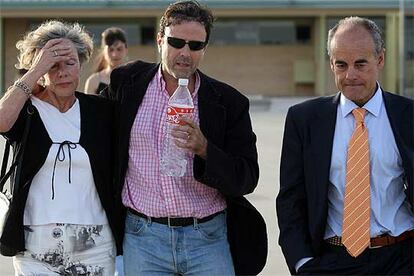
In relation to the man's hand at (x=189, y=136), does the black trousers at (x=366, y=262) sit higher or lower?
lower

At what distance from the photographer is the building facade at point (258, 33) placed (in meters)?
37.8

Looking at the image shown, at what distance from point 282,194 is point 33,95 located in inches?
56.6

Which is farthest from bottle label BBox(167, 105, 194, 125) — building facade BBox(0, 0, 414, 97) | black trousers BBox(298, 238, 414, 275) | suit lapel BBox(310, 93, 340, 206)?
building facade BBox(0, 0, 414, 97)

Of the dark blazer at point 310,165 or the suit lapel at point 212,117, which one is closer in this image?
the dark blazer at point 310,165

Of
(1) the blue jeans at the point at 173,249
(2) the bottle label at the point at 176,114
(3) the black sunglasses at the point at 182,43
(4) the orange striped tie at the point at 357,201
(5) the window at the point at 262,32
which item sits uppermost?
(5) the window at the point at 262,32

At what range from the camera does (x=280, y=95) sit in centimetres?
4031

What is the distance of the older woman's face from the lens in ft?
14.2

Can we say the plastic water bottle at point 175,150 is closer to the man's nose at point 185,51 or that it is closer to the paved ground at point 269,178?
the man's nose at point 185,51

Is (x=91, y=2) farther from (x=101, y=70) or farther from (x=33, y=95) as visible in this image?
(x=33, y=95)

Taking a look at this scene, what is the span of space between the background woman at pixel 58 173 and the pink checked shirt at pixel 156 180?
15 centimetres

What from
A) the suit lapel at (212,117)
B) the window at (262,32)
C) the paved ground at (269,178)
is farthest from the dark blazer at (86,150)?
the window at (262,32)

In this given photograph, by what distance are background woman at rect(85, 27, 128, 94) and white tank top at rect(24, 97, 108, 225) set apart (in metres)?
3.82

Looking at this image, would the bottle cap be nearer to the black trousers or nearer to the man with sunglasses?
the man with sunglasses

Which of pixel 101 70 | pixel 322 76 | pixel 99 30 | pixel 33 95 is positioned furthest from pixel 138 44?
pixel 33 95
